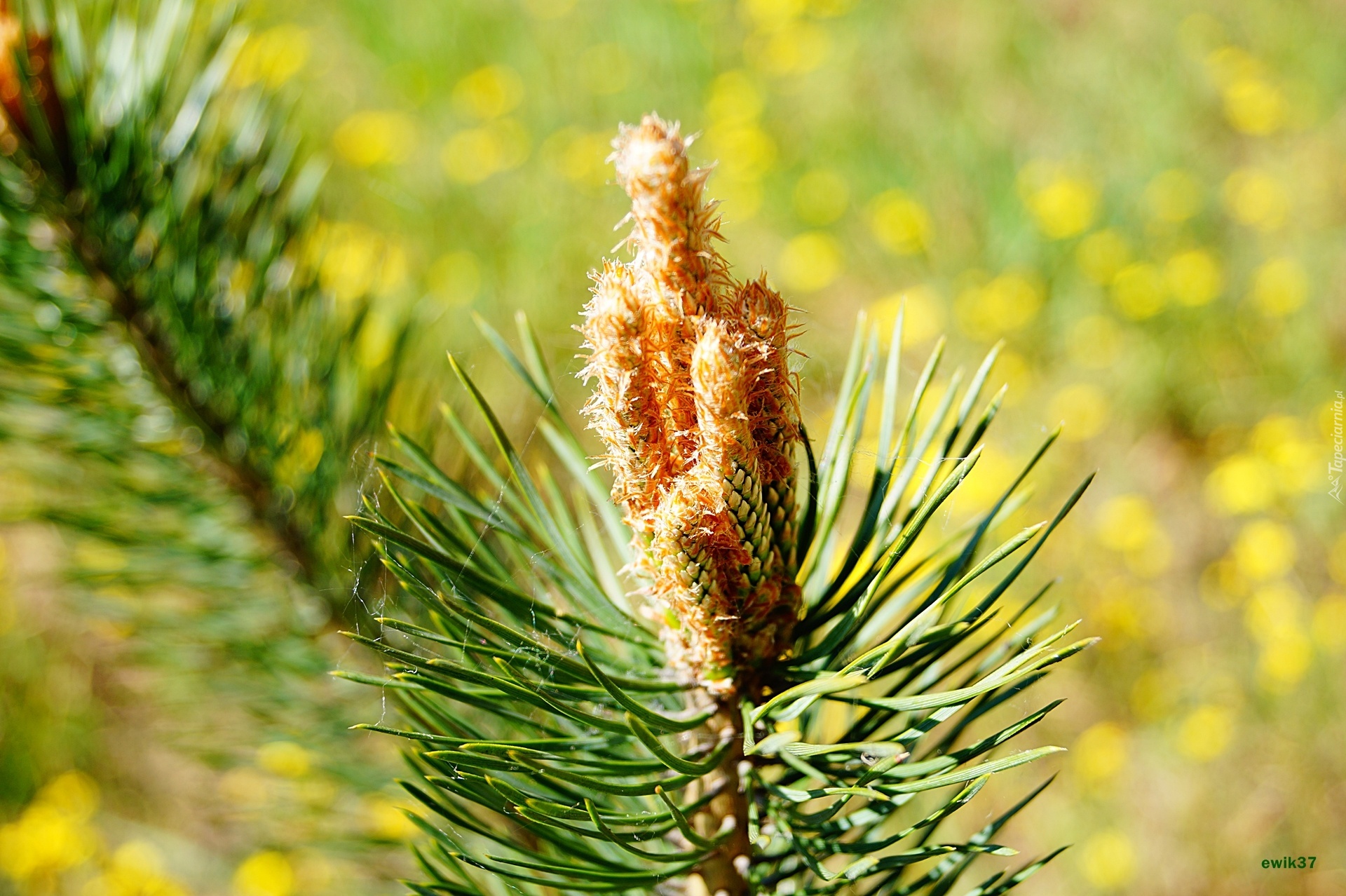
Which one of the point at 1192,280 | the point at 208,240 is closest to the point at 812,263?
the point at 1192,280

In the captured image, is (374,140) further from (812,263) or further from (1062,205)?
(1062,205)

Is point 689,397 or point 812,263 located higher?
point 812,263

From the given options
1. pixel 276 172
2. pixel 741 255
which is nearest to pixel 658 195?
pixel 276 172

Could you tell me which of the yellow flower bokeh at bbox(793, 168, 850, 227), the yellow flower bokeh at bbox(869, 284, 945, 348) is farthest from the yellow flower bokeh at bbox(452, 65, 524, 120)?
the yellow flower bokeh at bbox(869, 284, 945, 348)

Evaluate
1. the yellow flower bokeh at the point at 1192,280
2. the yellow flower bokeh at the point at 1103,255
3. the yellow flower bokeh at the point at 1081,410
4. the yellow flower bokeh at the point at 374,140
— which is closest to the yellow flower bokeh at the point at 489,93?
the yellow flower bokeh at the point at 374,140

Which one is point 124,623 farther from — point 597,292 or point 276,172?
Result: point 597,292
